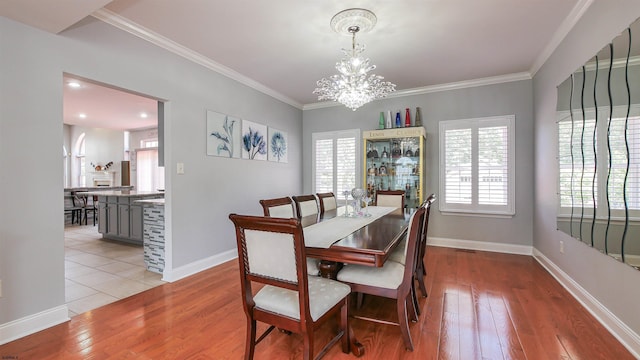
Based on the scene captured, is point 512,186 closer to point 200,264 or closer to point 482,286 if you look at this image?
point 482,286

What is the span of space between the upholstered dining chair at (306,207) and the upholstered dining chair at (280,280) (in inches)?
48.6

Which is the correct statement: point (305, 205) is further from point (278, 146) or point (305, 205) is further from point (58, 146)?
point (58, 146)

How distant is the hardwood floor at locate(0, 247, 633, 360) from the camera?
188cm

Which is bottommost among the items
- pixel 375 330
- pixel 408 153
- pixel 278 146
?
pixel 375 330

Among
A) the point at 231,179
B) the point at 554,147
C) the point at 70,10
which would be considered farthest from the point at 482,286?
the point at 70,10

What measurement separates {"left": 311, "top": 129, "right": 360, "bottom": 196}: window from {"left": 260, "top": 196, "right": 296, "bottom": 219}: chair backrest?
2.49 meters

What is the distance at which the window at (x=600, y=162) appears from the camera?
185 centimetres

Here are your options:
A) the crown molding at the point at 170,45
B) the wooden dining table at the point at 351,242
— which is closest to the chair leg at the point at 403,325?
the wooden dining table at the point at 351,242

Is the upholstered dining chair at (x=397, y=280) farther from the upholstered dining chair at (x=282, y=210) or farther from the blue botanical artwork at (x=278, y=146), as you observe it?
the blue botanical artwork at (x=278, y=146)

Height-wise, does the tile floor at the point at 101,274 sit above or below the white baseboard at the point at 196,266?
below

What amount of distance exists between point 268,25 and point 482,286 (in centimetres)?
345

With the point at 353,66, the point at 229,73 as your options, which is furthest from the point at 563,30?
the point at 229,73

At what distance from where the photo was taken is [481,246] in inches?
175

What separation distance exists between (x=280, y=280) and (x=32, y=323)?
2125mm
